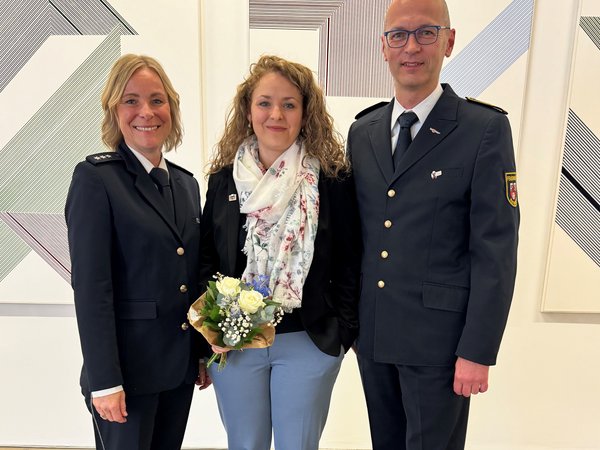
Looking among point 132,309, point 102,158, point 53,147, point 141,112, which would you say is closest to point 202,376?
point 132,309

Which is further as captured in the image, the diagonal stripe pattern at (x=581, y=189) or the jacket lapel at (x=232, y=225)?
the diagonal stripe pattern at (x=581, y=189)

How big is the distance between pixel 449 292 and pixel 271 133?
2.81 feet

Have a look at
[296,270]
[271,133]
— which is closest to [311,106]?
[271,133]

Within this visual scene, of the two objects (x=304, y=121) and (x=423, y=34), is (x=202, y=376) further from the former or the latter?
(x=423, y=34)

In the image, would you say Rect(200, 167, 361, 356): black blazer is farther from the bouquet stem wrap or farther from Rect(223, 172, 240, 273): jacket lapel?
the bouquet stem wrap

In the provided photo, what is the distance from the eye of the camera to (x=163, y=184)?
150cm

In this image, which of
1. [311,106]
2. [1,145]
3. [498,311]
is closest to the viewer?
[498,311]

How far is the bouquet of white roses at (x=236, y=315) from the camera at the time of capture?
4.25 ft

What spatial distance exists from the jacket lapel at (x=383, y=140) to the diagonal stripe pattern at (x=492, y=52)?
3.50 ft

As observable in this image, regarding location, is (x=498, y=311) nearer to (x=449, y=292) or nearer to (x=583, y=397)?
(x=449, y=292)

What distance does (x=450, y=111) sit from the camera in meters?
1.46

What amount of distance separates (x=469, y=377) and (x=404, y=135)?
874 mm

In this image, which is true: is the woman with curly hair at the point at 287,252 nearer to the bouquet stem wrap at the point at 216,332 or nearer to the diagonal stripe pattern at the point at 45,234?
the bouquet stem wrap at the point at 216,332

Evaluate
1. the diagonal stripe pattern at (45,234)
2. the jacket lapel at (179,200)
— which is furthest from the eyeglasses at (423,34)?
the diagonal stripe pattern at (45,234)
